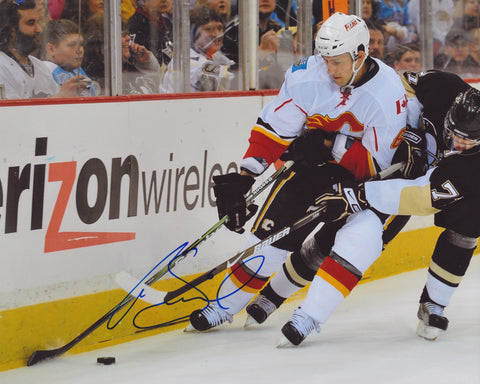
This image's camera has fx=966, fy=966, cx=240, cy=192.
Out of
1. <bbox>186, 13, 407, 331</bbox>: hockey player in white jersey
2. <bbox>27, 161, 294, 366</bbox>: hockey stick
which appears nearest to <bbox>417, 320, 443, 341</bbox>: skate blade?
<bbox>186, 13, 407, 331</bbox>: hockey player in white jersey

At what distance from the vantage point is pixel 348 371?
3.02 metres

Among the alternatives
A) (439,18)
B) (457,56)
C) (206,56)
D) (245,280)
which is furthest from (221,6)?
(457,56)

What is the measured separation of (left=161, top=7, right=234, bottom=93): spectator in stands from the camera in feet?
13.2

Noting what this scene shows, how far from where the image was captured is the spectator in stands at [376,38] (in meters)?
4.97

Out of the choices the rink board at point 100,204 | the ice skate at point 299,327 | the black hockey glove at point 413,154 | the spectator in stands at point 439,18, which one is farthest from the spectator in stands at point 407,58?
the ice skate at point 299,327

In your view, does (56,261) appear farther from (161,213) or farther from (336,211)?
(336,211)

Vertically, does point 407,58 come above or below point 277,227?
above

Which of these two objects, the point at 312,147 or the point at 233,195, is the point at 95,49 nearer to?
the point at 233,195

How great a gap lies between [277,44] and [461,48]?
1624 millimetres

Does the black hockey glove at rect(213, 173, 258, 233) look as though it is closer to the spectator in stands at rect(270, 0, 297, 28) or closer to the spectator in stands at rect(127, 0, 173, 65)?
the spectator in stands at rect(127, 0, 173, 65)

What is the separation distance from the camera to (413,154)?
347 cm

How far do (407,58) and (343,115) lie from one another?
6.62 ft

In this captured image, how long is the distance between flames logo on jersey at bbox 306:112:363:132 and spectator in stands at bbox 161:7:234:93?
0.75 metres
